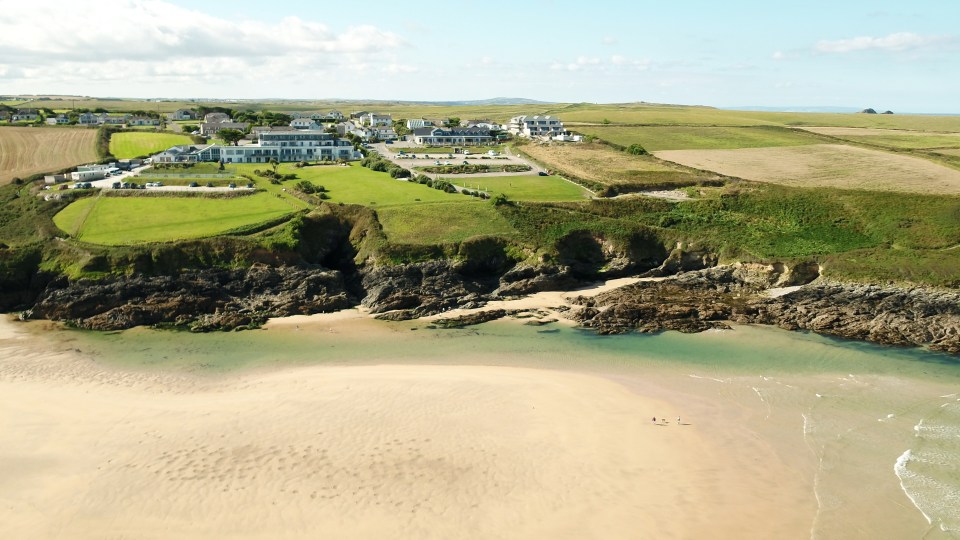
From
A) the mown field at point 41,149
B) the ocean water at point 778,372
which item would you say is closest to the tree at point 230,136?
the mown field at point 41,149

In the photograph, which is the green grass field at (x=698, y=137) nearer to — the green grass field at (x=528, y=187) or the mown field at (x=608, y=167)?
the mown field at (x=608, y=167)

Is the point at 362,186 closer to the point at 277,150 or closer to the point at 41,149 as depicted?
the point at 277,150

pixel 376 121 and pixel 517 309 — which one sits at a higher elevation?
pixel 376 121

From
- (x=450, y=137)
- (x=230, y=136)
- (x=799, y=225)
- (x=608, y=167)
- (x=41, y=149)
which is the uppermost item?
(x=450, y=137)

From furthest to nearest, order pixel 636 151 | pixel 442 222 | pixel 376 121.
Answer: pixel 376 121 < pixel 636 151 < pixel 442 222

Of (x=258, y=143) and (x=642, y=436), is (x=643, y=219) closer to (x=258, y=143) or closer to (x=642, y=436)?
(x=642, y=436)

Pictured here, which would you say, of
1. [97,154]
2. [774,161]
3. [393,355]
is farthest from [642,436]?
[97,154]

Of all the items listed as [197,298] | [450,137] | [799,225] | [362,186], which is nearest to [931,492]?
[799,225]
